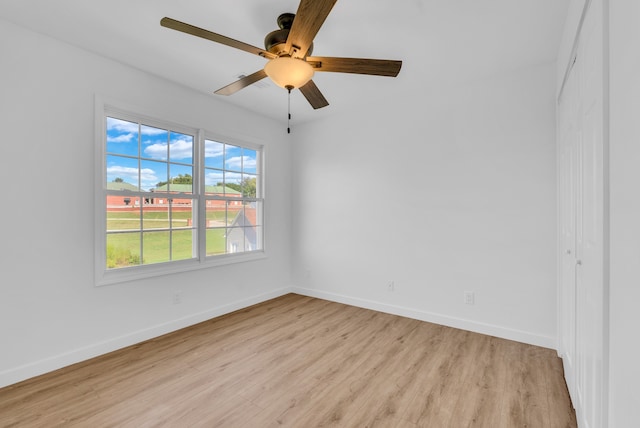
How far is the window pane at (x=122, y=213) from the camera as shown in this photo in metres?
2.77

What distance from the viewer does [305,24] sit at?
1546 millimetres

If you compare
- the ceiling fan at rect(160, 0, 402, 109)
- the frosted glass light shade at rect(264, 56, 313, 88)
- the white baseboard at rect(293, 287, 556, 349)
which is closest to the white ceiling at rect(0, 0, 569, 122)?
the ceiling fan at rect(160, 0, 402, 109)

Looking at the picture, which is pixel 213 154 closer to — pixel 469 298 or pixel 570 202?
pixel 469 298

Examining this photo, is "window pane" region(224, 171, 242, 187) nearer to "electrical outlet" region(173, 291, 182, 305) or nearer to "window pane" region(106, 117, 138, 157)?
"window pane" region(106, 117, 138, 157)

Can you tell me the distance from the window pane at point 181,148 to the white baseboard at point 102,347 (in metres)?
1.77

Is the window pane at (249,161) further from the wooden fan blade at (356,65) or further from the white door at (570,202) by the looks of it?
the white door at (570,202)

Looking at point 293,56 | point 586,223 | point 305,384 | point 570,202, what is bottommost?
point 305,384

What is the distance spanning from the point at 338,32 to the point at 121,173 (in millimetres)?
2389

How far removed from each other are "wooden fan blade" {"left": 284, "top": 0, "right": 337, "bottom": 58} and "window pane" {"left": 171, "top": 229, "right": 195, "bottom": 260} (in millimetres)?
2344

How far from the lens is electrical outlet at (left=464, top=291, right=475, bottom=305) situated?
122 inches

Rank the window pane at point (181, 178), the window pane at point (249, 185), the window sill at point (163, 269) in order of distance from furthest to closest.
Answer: the window pane at point (249, 185)
the window pane at point (181, 178)
the window sill at point (163, 269)

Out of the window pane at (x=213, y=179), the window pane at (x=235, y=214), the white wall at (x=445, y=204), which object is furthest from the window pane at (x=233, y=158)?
the white wall at (x=445, y=204)

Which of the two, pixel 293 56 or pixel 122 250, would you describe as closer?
pixel 293 56

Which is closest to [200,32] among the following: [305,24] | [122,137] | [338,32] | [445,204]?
[305,24]
